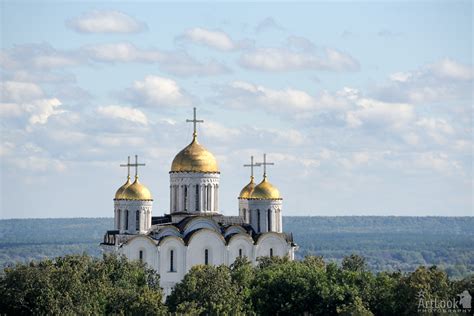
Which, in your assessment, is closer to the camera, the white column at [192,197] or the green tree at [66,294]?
the green tree at [66,294]

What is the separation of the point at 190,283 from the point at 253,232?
14.3m

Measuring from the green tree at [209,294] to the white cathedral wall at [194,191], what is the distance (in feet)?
39.6

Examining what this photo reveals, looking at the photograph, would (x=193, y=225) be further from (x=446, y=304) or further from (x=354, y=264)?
(x=446, y=304)

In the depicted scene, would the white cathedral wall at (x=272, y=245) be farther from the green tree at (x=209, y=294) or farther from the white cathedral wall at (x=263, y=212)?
the green tree at (x=209, y=294)

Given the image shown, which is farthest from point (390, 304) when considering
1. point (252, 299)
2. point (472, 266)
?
point (472, 266)

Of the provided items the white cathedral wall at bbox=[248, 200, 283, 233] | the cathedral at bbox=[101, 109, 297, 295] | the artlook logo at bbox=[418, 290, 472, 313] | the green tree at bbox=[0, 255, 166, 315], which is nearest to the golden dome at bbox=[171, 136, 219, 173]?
the cathedral at bbox=[101, 109, 297, 295]

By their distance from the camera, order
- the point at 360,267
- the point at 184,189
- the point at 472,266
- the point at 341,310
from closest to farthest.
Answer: the point at 341,310 → the point at 360,267 → the point at 184,189 → the point at 472,266

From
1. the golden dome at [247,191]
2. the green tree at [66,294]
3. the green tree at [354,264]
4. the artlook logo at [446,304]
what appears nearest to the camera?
the artlook logo at [446,304]

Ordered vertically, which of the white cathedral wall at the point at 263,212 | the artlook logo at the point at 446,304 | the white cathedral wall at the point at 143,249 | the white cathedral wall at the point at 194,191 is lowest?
the artlook logo at the point at 446,304

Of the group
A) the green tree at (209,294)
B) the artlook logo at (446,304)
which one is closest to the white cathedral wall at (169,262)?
the green tree at (209,294)

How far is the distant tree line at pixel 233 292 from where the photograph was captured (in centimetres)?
5384

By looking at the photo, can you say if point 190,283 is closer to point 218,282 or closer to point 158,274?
point 218,282

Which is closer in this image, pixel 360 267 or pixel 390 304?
pixel 390 304

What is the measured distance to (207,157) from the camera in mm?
70062
